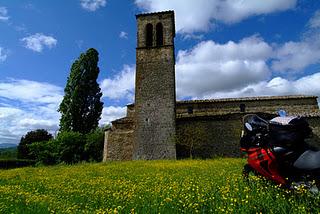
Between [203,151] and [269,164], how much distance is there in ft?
68.0

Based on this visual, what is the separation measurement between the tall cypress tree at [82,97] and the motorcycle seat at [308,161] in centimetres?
2827

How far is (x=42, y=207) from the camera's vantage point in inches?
146

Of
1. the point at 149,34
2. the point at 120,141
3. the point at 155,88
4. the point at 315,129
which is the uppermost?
the point at 149,34

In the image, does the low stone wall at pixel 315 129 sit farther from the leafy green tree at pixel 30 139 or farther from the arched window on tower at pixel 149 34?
the leafy green tree at pixel 30 139

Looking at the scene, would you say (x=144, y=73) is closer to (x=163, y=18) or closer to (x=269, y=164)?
(x=163, y=18)

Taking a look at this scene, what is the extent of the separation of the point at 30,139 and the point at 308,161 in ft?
144

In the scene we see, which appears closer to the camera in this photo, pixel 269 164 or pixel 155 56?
pixel 269 164

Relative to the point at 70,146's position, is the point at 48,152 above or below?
below

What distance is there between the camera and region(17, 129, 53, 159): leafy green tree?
3903cm

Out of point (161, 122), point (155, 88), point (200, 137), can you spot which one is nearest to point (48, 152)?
point (161, 122)

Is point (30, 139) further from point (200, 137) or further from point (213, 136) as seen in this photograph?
point (213, 136)

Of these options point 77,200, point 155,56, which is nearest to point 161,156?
point 155,56

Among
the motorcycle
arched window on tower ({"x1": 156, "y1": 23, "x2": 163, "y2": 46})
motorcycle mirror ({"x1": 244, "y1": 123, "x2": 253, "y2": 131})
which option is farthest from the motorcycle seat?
arched window on tower ({"x1": 156, "y1": 23, "x2": 163, "y2": 46})

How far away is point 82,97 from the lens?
29969 millimetres
